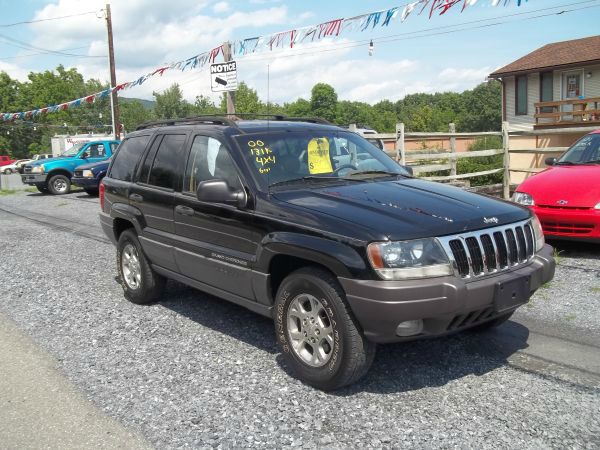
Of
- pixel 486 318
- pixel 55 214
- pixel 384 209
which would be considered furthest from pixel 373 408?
pixel 55 214

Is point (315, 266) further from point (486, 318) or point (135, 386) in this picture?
point (135, 386)

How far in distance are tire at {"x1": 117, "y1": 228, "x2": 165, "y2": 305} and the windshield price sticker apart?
6.35 feet

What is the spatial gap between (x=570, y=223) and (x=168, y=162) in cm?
466

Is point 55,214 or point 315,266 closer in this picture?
point 315,266

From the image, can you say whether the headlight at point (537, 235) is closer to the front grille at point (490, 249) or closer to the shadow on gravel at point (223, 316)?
the front grille at point (490, 249)

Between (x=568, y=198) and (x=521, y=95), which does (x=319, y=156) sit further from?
(x=521, y=95)

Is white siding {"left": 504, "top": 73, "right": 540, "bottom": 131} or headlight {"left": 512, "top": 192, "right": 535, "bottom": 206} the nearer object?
headlight {"left": 512, "top": 192, "right": 535, "bottom": 206}

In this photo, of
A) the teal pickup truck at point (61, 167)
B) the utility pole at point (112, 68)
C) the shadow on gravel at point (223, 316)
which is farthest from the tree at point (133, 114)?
the shadow on gravel at point (223, 316)

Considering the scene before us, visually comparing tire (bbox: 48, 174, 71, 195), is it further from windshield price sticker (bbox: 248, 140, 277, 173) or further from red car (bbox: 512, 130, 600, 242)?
windshield price sticker (bbox: 248, 140, 277, 173)

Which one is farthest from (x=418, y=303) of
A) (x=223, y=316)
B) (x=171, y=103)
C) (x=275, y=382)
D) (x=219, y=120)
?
(x=171, y=103)

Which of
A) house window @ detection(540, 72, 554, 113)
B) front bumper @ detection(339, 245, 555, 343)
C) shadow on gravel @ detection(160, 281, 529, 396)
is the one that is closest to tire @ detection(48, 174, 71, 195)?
shadow on gravel @ detection(160, 281, 529, 396)

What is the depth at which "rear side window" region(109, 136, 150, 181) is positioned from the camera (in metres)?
5.99

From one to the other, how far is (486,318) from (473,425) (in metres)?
0.72

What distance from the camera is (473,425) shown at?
329 centimetres
